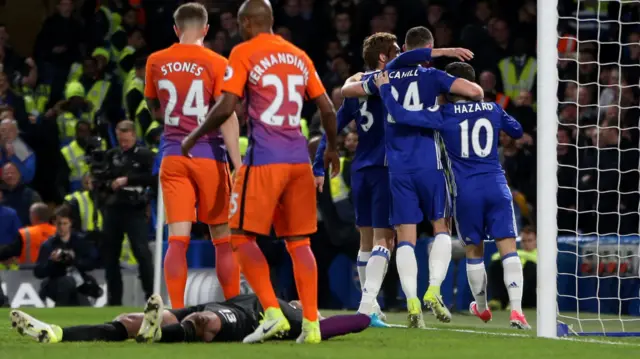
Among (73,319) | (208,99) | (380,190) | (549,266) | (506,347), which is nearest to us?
(506,347)

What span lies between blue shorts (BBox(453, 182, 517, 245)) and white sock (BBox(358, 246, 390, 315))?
67 cm

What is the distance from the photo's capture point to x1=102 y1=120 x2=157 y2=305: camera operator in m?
14.1

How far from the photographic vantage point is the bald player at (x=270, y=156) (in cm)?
747

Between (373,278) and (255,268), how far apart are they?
2.73m

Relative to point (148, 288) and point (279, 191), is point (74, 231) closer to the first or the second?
point (148, 288)

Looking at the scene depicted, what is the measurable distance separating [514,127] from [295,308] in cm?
290

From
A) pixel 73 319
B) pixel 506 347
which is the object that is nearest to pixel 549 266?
pixel 506 347

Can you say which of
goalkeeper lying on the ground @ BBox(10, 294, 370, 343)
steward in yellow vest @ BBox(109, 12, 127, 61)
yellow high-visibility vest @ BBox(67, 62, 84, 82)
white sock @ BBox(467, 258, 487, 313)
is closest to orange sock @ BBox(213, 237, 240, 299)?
goalkeeper lying on the ground @ BBox(10, 294, 370, 343)

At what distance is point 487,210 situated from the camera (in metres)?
9.99

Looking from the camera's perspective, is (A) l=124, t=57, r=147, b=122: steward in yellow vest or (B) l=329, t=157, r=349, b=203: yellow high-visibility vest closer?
(B) l=329, t=157, r=349, b=203: yellow high-visibility vest

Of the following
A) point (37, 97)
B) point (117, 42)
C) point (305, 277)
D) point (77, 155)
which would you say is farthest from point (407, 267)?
point (117, 42)

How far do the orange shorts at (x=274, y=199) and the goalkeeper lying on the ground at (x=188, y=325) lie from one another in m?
0.47

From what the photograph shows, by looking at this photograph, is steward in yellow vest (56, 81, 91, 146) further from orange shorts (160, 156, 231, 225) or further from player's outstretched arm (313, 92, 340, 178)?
player's outstretched arm (313, 92, 340, 178)

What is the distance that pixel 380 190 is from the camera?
1023 cm
